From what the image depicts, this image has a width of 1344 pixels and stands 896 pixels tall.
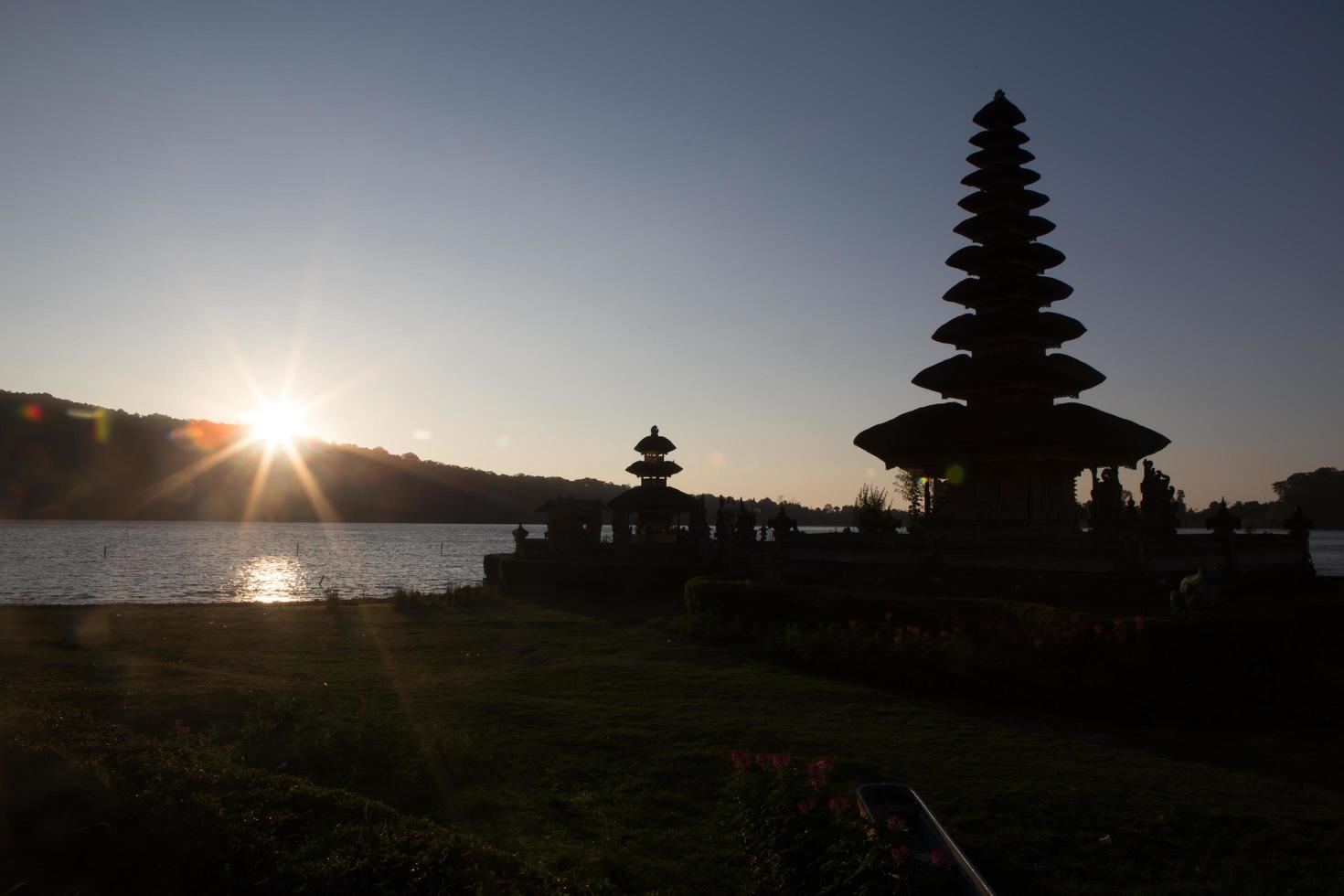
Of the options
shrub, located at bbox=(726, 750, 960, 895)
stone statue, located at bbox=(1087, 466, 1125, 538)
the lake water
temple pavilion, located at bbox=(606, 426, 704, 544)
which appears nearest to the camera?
shrub, located at bbox=(726, 750, 960, 895)

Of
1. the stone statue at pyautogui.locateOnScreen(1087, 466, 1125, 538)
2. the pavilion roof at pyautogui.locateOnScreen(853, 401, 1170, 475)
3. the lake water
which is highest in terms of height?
the pavilion roof at pyautogui.locateOnScreen(853, 401, 1170, 475)

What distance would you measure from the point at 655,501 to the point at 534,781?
34.0 metres

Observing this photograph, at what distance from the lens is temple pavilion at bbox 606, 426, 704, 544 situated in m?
42.1

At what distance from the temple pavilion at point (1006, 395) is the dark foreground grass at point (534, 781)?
48.9 feet

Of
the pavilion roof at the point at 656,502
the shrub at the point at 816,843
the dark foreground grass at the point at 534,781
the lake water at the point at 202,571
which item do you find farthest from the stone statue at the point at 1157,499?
the lake water at the point at 202,571

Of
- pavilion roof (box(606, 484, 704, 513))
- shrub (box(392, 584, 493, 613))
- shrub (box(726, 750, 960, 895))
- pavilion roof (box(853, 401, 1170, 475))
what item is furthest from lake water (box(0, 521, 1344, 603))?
shrub (box(726, 750, 960, 895))

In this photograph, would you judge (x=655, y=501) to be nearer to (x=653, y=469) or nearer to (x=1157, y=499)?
(x=653, y=469)

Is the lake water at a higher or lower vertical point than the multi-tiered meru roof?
lower

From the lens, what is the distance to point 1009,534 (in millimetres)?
27078

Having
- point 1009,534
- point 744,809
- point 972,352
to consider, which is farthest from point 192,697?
point 972,352

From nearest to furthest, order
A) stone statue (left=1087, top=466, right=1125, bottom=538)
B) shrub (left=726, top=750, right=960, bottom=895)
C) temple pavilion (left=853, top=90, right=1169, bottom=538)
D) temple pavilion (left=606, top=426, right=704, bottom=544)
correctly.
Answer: shrub (left=726, top=750, right=960, bottom=895)
stone statue (left=1087, top=466, right=1125, bottom=538)
temple pavilion (left=853, top=90, right=1169, bottom=538)
temple pavilion (left=606, top=426, right=704, bottom=544)

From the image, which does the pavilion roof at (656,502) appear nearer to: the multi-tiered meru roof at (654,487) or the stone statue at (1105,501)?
the multi-tiered meru roof at (654,487)

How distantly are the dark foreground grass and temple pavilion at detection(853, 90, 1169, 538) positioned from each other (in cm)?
1490

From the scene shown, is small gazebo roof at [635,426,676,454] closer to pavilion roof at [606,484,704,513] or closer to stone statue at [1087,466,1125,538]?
pavilion roof at [606,484,704,513]
